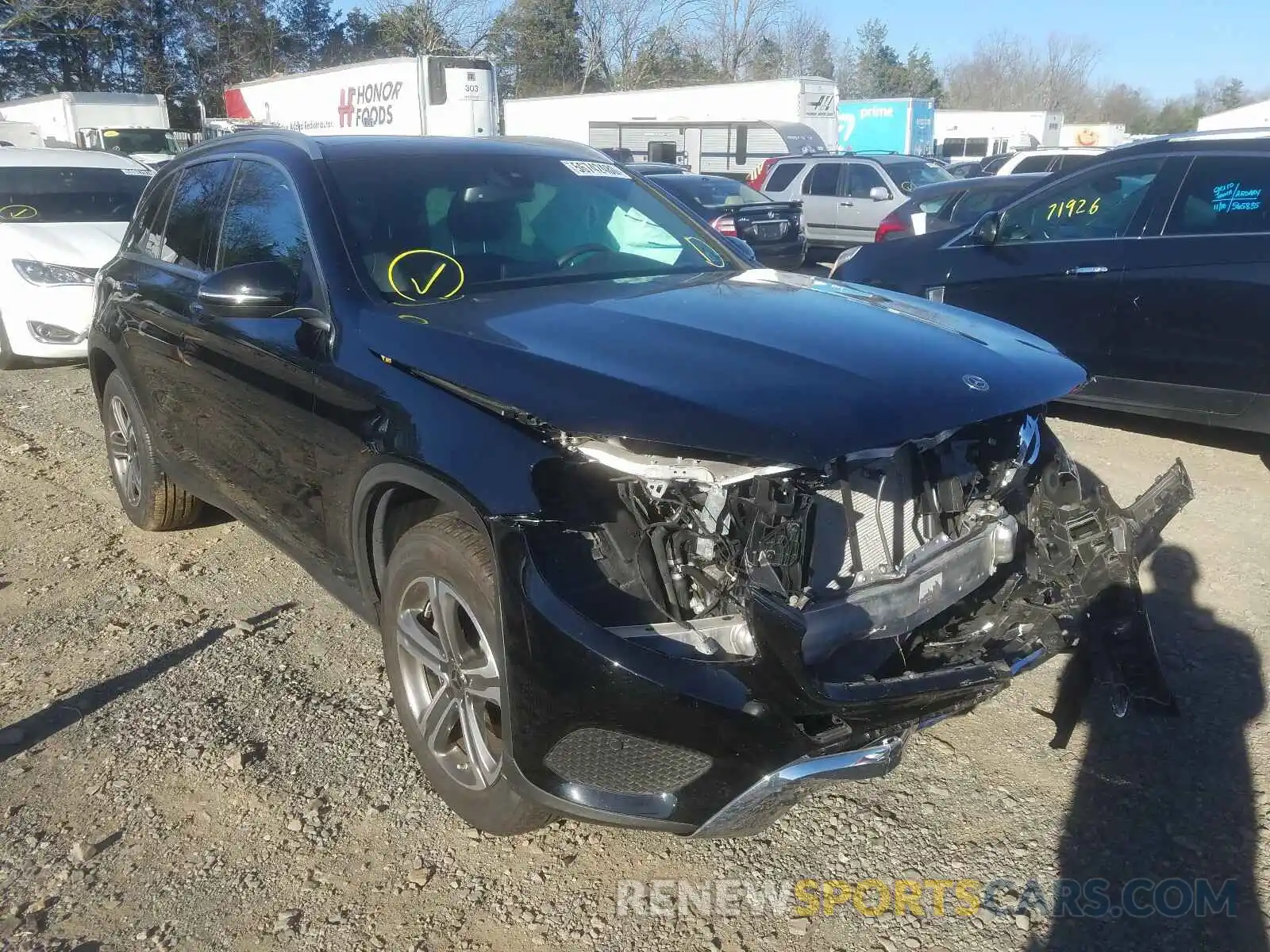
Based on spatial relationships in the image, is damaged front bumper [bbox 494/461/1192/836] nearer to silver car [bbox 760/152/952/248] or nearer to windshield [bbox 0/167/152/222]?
windshield [bbox 0/167/152/222]

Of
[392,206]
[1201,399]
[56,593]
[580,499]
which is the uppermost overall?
[392,206]

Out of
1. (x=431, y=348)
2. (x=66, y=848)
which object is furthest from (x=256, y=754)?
(x=431, y=348)

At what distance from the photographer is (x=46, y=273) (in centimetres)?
811

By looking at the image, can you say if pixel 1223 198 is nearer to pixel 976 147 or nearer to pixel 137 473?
pixel 137 473

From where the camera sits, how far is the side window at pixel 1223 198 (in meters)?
5.33

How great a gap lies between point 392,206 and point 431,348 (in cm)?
87

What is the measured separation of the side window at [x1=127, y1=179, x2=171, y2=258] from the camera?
4.52 meters

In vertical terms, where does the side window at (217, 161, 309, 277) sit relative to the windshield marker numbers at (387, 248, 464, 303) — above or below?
above

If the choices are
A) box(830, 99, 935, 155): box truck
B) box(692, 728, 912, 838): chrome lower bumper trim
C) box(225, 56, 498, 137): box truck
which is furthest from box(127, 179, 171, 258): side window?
box(830, 99, 935, 155): box truck

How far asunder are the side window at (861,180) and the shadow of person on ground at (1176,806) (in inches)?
534

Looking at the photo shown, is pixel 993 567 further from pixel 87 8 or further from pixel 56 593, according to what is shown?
pixel 87 8

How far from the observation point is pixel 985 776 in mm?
3037

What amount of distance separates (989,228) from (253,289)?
484 centimetres

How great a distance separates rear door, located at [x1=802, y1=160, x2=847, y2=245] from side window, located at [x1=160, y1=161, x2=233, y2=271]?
13.2 meters
